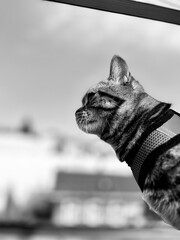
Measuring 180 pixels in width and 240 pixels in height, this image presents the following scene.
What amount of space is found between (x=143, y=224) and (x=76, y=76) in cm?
59

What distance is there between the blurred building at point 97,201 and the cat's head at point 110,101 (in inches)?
7.4

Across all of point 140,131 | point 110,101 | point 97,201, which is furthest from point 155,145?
point 97,201

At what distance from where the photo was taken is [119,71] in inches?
48.1

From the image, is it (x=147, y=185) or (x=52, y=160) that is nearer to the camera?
(x=147, y=185)

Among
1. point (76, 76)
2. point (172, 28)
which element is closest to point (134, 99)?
point (76, 76)

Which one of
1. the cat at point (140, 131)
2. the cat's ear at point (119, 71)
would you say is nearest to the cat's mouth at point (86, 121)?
the cat at point (140, 131)

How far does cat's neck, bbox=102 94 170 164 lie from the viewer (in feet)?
3.47

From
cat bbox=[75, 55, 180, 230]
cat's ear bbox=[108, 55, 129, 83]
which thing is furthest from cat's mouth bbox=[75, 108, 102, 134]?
cat's ear bbox=[108, 55, 129, 83]

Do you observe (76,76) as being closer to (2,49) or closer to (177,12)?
(2,49)

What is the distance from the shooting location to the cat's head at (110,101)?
1144 mm

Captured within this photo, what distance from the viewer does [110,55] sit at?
4.55 feet

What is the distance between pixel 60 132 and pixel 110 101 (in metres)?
0.22

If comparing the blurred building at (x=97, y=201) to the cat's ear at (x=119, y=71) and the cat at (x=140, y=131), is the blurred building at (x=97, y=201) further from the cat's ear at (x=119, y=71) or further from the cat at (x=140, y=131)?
the cat's ear at (x=119, y=71)

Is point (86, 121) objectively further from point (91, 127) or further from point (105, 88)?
point (105, 88)
